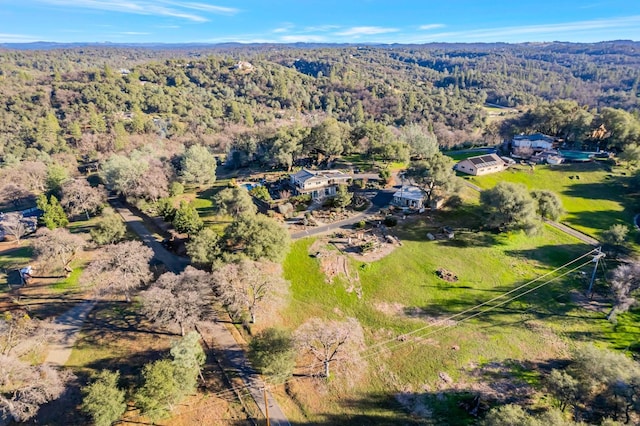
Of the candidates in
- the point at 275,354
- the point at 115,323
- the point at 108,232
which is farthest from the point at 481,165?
the point at 115,323

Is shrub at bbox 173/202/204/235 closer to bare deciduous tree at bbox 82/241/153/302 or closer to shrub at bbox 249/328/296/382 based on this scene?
bare deciduous tree at bbox 82/241/153/302

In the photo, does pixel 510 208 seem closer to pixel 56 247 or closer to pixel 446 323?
pixel 446 323

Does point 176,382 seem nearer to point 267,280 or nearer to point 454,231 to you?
point 267,280

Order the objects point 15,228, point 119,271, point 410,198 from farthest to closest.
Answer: point 410,198
point 15,228
point 119,271

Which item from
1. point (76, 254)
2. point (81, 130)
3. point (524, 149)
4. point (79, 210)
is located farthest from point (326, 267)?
point (81, 130)

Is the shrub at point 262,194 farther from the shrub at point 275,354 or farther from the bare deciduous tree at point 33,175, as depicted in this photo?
the bare deciduous tree at point 33,175

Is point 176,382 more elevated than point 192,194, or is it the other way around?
point 192,194

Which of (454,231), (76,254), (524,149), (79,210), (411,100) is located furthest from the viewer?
(411,100)
